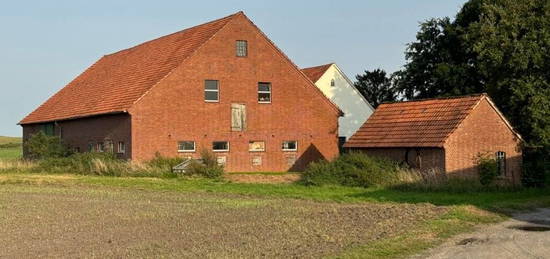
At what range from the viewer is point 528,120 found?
121 feet

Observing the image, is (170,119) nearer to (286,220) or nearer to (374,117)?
(374,117)

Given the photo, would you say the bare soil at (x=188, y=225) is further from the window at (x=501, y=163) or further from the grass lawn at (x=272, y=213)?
the window at (x=501, y=163)

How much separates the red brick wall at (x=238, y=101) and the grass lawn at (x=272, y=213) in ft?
24.5

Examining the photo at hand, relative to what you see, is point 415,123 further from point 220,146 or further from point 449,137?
point 220,146

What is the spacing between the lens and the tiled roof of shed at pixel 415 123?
3344cm

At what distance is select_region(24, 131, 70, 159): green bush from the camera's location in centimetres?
4397

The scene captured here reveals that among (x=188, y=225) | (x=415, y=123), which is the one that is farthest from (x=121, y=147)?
(x=188, y=225)

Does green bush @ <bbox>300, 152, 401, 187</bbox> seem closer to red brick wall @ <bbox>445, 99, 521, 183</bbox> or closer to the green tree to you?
red brick wall @ <bbox>445, 99, 521, 183</bbox>

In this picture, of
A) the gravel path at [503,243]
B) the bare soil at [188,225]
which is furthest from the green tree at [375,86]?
the gravel path at [503,243]

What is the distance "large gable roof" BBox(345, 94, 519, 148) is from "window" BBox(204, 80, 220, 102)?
872cm

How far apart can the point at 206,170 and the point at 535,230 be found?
1991 cm

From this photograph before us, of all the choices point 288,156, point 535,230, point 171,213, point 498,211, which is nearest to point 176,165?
point 288,156

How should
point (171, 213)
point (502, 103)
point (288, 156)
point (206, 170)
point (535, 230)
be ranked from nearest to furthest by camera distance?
point (535, 230) < point (171, 213) < point (206, 170) < point (502, 103) < point (288, 156)

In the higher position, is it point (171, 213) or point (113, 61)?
point (113, 61)
